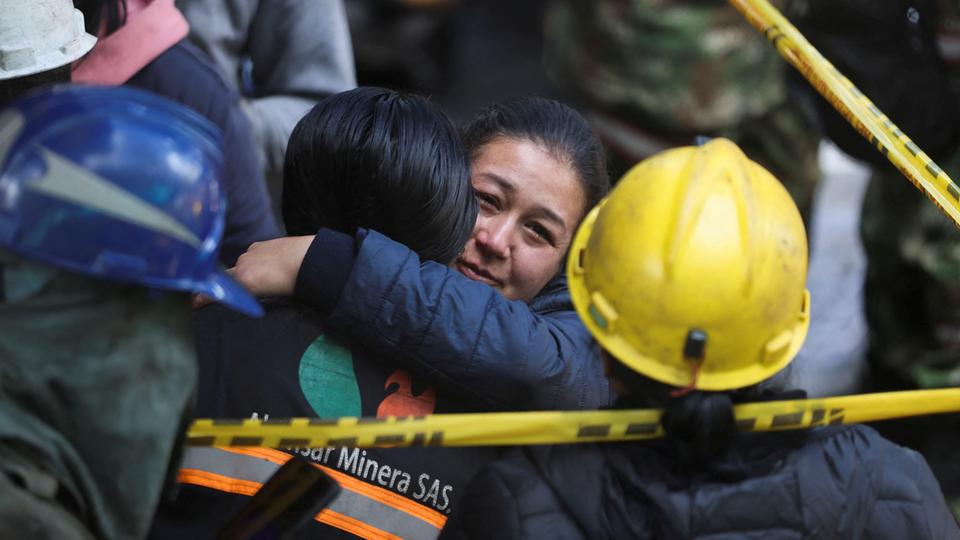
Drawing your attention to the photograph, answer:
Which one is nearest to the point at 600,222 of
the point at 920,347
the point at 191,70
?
the point at 191,70

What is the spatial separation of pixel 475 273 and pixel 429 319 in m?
0.53

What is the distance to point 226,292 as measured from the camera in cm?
161

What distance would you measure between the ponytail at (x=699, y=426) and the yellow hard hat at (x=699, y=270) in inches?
2.2

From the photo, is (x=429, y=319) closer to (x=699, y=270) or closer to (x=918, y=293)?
(x=699, y=270)

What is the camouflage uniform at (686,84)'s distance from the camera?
5.10 m

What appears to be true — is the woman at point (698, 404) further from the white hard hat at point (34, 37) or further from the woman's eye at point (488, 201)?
the white hard hat at point (34, 37)

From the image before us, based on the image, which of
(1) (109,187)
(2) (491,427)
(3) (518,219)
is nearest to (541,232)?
(3) (518,219)

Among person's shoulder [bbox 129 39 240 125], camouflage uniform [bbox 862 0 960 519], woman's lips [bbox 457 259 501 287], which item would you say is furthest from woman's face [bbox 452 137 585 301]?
camouflage uniform [bbox 862 0 960 519]

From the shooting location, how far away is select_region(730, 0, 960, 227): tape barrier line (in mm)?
2418

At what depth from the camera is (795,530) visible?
1.80 metres

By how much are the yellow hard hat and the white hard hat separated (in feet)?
3.87

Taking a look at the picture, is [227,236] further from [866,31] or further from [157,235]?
[866,31]

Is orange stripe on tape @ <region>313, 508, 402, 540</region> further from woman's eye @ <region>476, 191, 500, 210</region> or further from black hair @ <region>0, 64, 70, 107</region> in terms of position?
black hair @ <region>0, 64, 70, 107</region>

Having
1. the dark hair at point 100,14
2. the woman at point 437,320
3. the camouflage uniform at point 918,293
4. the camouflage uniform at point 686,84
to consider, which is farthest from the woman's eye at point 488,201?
the camouflage uniform at point 686,84
